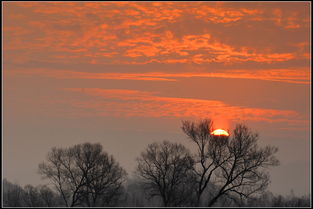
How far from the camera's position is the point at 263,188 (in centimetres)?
5331

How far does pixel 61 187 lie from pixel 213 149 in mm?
20067

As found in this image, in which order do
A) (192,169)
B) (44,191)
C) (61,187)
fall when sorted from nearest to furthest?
(192,169)
(61,187)
(44,191)

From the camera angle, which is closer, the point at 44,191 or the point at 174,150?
the point at 174,150

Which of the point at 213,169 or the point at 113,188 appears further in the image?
the point at 113,188

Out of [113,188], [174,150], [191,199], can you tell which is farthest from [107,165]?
[191,199]

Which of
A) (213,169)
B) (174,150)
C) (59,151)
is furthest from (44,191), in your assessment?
(213,169)

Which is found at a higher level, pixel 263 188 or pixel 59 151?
pixel 59 151

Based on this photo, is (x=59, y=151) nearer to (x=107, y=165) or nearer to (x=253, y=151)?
(x=107, y=165)

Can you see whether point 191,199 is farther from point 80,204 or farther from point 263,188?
point 80,204

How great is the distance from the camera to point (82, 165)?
219ft

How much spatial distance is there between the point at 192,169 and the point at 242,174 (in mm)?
5036

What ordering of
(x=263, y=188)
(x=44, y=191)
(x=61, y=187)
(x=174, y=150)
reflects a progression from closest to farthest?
(x=263, y=188), (x=174, y=150), (x=61, y=187), (x=44, y=191)

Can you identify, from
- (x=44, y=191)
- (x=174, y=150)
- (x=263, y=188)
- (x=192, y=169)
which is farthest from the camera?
(x=44, y=191)

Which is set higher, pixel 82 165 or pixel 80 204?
pixel 82 165
